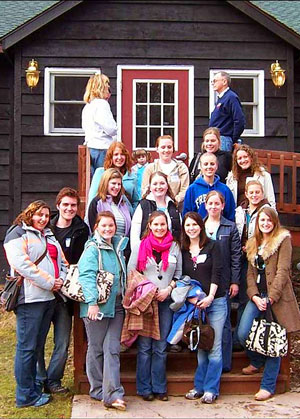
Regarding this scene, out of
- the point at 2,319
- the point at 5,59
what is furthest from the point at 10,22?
the point at 2,319

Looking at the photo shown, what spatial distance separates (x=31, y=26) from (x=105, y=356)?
602 cm

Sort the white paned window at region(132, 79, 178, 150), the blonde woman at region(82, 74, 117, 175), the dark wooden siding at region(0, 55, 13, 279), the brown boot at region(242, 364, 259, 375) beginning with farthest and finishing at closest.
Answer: the dark wooden siding at region(0, 55, 13, 279) → the white paned window at region(132, 79, 178, 150) → the blonde woman at region(82, 74, 117, 175) → the brown boot at region(242, 364, 259, 375)

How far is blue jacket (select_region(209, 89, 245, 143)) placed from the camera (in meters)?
6.93

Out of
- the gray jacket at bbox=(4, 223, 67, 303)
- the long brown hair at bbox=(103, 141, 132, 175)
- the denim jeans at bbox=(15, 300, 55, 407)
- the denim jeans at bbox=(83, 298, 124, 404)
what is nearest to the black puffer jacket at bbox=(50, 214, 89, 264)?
the gray jacket at bbox=(4, 223, 67, 303)

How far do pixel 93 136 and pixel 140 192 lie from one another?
1174 mm

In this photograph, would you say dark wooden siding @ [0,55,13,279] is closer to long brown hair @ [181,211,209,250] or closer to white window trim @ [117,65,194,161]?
white window trim @ [117,65,194,161]

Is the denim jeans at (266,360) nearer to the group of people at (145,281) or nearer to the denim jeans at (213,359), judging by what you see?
the group of people at (145,281)

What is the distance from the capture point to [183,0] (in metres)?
9.69

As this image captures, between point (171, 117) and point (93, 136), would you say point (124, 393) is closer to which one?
point (93, 136)

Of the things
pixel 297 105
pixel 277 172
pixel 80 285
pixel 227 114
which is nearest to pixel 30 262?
pixel 80 285

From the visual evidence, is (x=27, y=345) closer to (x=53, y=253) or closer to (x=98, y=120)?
(x=53, y=253)

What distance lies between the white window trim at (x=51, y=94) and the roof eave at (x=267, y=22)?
2522mm

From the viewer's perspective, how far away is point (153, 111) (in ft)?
31.9

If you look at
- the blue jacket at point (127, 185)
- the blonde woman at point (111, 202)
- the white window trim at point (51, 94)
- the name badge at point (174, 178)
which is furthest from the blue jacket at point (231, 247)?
the white window trim at point (51, 94)
